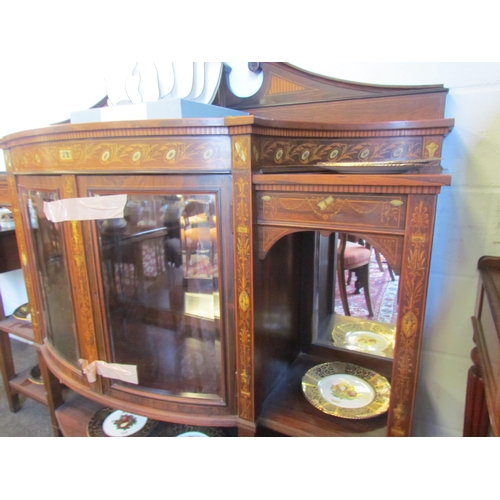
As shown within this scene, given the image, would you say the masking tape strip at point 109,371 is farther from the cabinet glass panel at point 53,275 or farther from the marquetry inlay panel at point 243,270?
the marquetry inlay panel at point 243,270

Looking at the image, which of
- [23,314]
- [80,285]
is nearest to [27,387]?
[23,314]

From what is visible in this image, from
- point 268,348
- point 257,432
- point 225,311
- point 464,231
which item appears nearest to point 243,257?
point 225,311

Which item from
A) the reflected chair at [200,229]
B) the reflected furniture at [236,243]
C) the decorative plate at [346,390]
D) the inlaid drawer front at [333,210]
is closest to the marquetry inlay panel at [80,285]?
the reflected furniture at [236,243]

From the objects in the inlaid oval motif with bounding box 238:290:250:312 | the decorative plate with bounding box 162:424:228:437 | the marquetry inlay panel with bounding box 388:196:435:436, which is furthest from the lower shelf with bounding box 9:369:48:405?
the marquetry inlay panel with bounding box 388:196:435:436

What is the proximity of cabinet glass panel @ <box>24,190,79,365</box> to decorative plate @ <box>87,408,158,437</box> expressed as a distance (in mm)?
267

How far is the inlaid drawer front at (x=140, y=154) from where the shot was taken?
685 mm

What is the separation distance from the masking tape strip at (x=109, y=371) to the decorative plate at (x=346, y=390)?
0.46 meters

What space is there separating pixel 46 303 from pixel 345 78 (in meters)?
1.11

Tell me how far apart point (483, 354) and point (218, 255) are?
57 cm

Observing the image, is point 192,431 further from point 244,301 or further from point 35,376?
point 35,376

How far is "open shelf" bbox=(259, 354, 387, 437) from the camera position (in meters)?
0.81

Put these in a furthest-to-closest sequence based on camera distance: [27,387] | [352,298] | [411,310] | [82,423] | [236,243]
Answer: [27,387] < [82,423] < [352,298] < [236,243] < [411,310]

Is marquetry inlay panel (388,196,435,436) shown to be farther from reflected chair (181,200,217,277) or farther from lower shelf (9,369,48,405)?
lower shelf (9,369,48,405)

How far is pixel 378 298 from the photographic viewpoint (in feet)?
3.33
